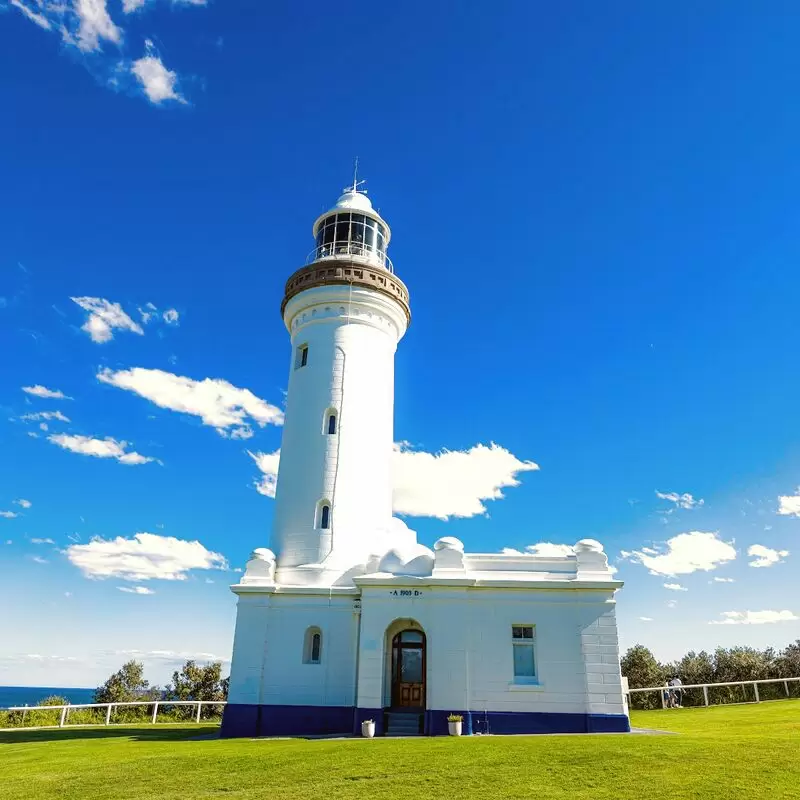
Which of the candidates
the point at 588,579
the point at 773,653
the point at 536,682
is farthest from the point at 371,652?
the point at 773,653

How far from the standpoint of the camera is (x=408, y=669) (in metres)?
19.1

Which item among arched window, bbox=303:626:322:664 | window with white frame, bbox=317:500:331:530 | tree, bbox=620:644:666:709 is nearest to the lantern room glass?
window with white frame, bbox=317:500:331:530

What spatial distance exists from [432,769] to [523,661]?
7.75m

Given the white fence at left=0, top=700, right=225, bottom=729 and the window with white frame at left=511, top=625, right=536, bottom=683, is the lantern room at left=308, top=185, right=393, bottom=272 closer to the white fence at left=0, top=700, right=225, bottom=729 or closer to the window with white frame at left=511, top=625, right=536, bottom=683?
the window with white frame at left=511, top=625, right=536, bottom=683

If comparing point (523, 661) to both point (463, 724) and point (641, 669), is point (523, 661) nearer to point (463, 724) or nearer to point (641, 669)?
point (463, 724)

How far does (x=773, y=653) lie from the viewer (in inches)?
1196

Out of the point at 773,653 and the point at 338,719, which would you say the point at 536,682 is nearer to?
the point at 338,719

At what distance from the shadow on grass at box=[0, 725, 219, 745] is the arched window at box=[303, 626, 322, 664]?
3.62 meters

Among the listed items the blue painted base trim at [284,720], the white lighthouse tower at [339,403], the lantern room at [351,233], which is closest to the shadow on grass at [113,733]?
the blue painted base trim at [284,720]

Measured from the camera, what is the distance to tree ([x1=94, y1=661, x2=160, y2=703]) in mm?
31391

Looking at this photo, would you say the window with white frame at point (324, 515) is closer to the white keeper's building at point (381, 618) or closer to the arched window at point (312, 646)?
the white keeper's building at point (381, 618)

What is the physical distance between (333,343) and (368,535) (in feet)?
23.2

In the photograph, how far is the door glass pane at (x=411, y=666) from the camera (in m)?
19.0

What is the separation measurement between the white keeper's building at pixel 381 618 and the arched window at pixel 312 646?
0.04m
